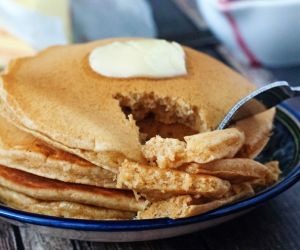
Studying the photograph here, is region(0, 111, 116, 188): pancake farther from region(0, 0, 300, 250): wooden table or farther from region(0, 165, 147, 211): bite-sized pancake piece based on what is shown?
region(0, 0, 300, 250): wooden table

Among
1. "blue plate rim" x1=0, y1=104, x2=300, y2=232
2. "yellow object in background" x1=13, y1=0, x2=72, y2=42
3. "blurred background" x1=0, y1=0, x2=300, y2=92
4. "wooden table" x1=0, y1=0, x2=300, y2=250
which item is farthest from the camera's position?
"yellow object in background" x1=13, y1=0, x2=72, y2=42

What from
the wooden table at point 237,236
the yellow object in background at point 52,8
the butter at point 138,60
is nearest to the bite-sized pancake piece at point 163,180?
the wooden table at point 237,236

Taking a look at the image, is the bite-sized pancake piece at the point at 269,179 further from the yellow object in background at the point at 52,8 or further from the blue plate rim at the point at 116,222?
the yellow object in background at the point at 52,8

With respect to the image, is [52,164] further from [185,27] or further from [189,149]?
[185,27]

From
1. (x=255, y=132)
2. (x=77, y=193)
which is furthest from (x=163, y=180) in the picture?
(x=255, y=132)

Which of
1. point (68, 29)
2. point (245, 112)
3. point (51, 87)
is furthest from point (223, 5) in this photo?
point (51, 87)

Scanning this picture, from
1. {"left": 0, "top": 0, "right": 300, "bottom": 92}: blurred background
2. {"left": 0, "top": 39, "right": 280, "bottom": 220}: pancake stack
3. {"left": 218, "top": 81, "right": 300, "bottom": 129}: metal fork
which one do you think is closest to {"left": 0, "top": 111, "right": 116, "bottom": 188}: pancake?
{"left": 0, "top": 39, "right": 280, "bottom": 220}: pancake stack

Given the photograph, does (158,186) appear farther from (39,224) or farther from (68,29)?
(68,29)
